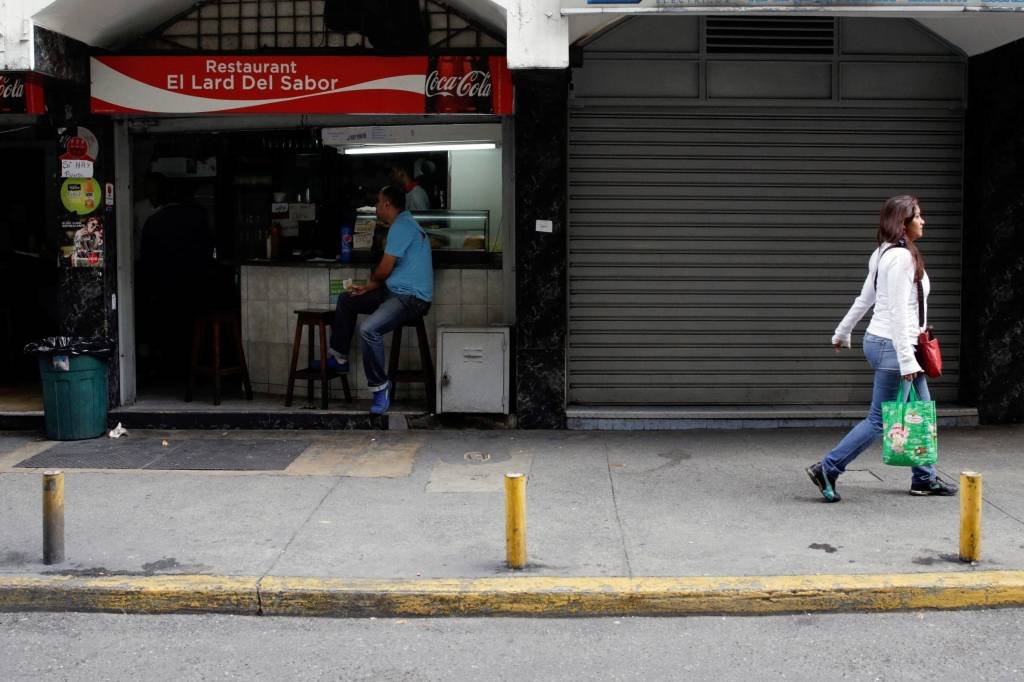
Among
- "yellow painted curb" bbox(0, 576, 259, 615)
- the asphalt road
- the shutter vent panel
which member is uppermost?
the shutter vent panel

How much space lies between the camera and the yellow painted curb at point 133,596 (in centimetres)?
595

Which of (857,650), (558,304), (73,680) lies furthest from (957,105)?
(73,680)

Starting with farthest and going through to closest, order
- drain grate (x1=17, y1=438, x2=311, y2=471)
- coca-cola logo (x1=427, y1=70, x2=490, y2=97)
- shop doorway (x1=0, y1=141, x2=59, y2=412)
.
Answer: shop doorway (x1=0, y1=141, x2=59, y2=412) → coca-cola logo (x1=427, y1=70, x2=490, y2=97) → drain grate (x1=17, y1=438, x2=311, y2=471)

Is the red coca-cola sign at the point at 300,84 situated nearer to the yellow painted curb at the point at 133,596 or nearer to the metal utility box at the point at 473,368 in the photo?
the metal utility box at the point at 473,368

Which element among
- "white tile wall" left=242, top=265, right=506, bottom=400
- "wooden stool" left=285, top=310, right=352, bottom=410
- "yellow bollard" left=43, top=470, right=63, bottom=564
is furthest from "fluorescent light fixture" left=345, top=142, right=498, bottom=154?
"yellow bollard" left=43, top=470, right=63, bottom=564

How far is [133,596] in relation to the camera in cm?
597

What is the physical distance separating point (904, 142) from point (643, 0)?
323 cm

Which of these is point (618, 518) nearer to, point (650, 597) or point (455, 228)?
point (650, 597)

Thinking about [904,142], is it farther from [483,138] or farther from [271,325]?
[271,325]

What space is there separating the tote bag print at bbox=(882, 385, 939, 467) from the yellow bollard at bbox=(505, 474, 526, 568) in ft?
7.68

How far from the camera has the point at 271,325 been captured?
35.5 ft

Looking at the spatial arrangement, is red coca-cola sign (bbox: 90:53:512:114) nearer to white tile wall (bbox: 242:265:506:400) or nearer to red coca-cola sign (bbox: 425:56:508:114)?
red coca-cola sign (bbox: 425:56:508:114)

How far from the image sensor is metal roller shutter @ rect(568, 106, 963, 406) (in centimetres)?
1003

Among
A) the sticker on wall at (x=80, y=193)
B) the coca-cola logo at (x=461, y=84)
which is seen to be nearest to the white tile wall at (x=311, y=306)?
the sticker on wall at (x=80, y=193)
